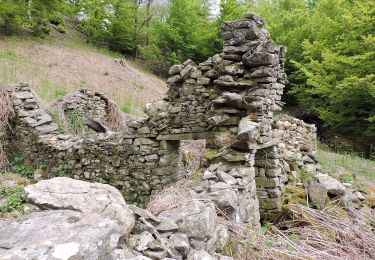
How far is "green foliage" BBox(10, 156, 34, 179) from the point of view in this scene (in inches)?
321

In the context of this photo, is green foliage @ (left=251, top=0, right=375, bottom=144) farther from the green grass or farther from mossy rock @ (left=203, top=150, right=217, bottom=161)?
mossy rock @ (left=203, top=150, right=217, bottom=161)

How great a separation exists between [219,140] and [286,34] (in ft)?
55.1

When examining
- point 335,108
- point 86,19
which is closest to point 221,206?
point 335,108

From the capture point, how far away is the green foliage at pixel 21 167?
815 centimetres

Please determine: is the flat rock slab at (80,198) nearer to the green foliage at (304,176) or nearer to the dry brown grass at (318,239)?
the dry brown grass at (318,239)

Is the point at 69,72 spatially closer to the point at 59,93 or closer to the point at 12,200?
the point at 59,93

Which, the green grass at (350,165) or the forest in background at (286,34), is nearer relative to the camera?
the green grass at (350,165)

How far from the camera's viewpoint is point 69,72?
667 inches

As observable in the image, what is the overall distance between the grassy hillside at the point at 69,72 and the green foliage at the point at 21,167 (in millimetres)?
2927

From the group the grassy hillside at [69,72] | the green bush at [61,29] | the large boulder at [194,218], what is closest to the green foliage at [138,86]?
the grassy hillside at [69,72]

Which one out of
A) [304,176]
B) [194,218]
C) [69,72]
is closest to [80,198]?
[194,218]

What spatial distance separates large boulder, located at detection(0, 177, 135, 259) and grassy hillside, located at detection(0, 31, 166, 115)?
378 inches

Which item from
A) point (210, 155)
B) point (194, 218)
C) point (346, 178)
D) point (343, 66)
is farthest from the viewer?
point (343, 66)

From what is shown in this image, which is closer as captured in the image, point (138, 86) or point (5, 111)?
point (5, 111)
